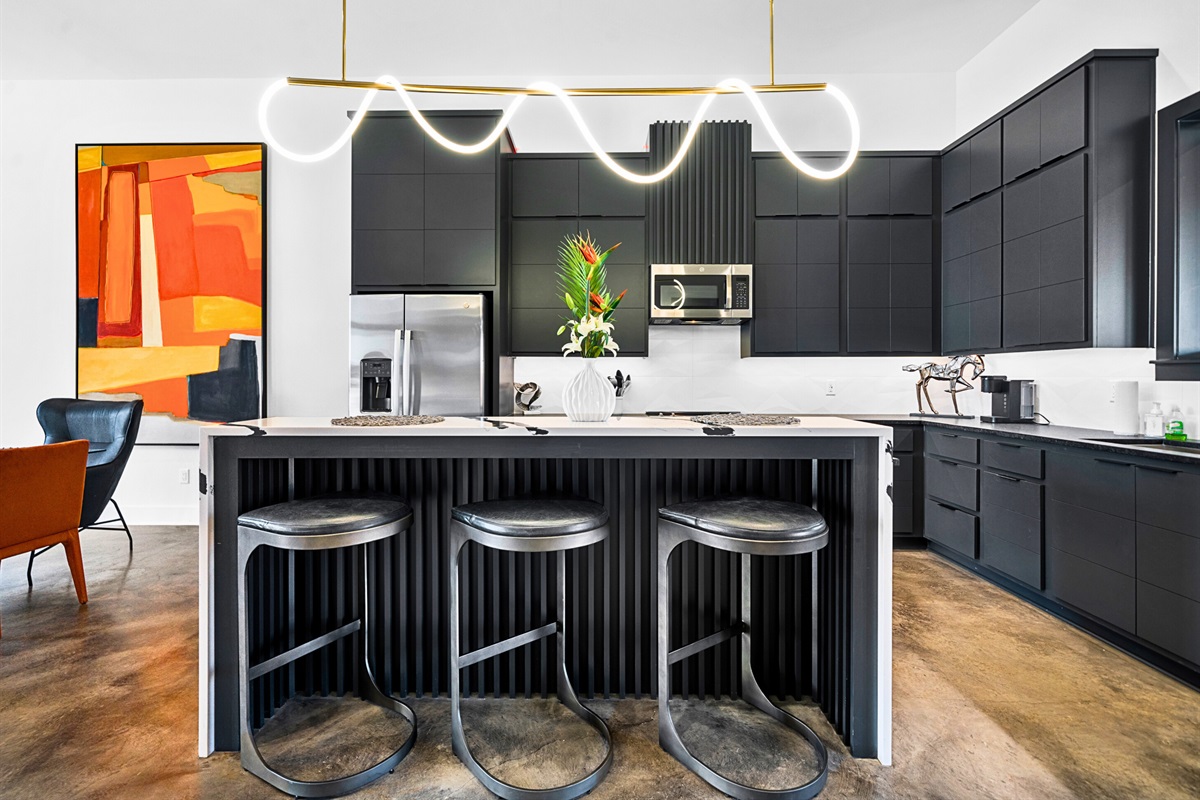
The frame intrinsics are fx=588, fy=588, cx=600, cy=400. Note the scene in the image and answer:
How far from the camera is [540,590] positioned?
205cm

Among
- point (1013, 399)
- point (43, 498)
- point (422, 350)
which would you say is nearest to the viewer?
point (43, 498)

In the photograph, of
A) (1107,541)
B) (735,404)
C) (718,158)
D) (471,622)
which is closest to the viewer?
(471,622)

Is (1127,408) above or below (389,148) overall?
below

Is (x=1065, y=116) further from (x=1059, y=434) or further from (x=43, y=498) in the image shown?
(x=43, y=498)

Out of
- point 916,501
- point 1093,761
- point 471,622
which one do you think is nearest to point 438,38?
point 471,622


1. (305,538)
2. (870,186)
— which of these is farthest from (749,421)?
(870,186)

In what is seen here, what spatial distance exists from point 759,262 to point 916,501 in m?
1.97

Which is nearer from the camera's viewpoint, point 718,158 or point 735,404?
point 718,158

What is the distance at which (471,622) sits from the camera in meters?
2.07

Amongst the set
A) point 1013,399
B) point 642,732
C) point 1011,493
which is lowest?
Answer: point 642,732

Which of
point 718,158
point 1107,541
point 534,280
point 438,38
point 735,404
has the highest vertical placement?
point 438,38

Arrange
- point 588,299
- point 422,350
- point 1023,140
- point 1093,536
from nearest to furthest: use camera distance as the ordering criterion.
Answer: point 588,299 → point 1093,536 → point 1023,140 → point 422,350

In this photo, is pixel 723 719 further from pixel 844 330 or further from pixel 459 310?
pixel 844 330

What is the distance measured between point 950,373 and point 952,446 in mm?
711
